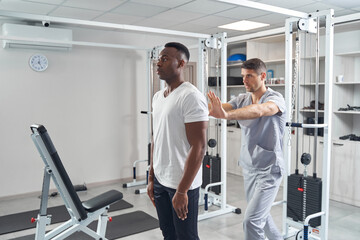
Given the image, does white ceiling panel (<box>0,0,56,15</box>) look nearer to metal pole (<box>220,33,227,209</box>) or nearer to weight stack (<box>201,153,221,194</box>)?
metal pole (<box>220,33,227,209</box>)

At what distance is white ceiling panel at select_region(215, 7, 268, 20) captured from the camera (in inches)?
153

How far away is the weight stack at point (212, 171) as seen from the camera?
3750 millimetres

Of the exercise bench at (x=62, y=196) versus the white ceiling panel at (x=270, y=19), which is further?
the white ceiling panel at (x=270, y=19)

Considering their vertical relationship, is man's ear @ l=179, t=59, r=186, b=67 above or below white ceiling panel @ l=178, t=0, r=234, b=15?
below

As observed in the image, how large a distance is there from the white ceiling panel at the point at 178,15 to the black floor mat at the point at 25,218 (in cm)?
231

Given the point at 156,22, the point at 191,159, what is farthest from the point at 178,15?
the point at 191,159

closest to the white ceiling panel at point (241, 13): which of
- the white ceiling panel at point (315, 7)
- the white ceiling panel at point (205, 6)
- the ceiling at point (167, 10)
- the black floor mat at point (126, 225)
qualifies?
the ceiling at point (167, 10)

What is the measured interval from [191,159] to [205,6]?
2558mm

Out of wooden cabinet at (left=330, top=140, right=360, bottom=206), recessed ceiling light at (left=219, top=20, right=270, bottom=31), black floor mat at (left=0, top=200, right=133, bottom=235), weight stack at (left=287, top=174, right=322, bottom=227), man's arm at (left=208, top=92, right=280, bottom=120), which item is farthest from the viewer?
recessed ceiling light at (left=219, top=20, right=270, bottom=31)

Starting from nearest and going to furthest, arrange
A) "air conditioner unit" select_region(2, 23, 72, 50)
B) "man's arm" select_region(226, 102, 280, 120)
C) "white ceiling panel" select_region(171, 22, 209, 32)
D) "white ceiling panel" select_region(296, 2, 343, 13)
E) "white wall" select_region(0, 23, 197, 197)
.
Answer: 1. "man's arm" select_region(226, 102, 280, 120)
2. "white ceiling panel" select_region(296, 2, 343, 13)
3. "air conditioner unit" select_region(2, 23, 72, 50)
4. "white wall" select_region(0, 23, 197, 197)
5. "white ceiling panel" select_region(171, 22, 209, 32)

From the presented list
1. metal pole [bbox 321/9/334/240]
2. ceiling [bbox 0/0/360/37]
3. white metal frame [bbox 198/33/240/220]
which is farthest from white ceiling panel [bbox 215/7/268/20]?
metal pole [bbox 321/9/334/240]

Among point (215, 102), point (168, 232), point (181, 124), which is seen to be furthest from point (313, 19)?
point (168, 232)

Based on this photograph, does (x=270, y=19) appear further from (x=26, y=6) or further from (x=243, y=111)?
(x=26, y=6)

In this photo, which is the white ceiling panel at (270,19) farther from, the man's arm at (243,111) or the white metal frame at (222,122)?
the man's arm at (243,111)
